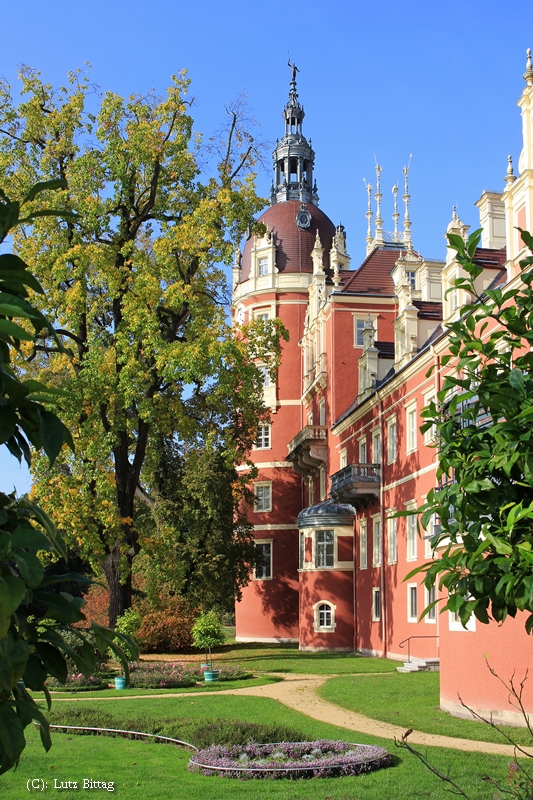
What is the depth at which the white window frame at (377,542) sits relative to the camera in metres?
32.8

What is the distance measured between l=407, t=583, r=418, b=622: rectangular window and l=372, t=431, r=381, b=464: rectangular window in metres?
5.87

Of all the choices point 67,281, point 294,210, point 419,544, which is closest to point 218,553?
point 419,544

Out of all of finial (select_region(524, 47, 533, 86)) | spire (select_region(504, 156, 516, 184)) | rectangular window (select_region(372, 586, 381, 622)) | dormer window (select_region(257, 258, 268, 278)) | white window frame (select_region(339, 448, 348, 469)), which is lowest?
rectangular window (select_region(372, 586, 381, 622))

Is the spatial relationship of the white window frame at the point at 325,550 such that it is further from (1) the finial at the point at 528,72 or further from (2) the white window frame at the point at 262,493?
(1) the finial at the point at 528,72

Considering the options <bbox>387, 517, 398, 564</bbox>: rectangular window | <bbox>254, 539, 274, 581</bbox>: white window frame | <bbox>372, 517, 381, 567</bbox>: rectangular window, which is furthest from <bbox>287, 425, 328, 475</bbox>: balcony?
<bbox>387, 517, 398, 564</bbox>: rectangular window

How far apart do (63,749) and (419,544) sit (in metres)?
17.4

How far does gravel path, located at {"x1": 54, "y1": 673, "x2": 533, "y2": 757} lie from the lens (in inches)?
495

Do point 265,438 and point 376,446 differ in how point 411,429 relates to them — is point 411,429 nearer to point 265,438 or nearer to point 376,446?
point 376,446

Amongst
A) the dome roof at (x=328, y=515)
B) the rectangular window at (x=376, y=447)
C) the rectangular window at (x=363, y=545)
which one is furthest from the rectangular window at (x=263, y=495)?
the rectangular window at (x=376, y=447)

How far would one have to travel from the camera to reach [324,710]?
17.1 meters

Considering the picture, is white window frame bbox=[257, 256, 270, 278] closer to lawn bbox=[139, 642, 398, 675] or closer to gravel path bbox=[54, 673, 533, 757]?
lawn bbox=[139, 642, 398, 675]

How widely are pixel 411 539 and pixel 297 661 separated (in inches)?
226

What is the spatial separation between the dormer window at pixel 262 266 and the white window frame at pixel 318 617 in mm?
19968

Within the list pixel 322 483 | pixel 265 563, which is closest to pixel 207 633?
pixel 322 483
